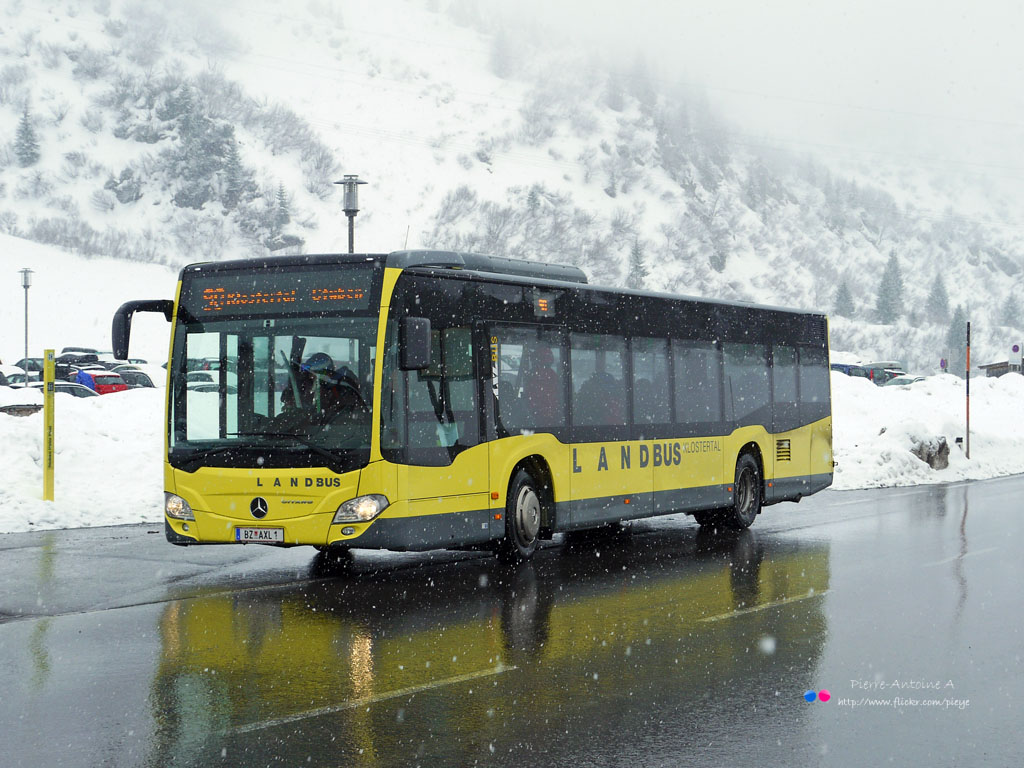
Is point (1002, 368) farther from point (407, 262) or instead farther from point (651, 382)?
point (407, 262)

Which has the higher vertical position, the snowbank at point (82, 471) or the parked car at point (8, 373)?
the parked car at point (8, 373)

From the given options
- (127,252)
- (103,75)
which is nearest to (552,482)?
(127,252)

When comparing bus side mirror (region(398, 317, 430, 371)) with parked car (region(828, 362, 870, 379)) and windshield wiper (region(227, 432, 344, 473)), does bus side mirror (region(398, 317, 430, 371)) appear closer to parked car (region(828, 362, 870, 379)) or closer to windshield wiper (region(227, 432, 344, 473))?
windshield wiper (region(227, 432, 344, 473))

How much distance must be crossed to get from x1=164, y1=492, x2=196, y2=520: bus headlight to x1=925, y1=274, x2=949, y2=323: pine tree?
17256cm

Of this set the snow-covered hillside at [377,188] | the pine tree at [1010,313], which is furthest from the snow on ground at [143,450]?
the pine tree at [1010,313]

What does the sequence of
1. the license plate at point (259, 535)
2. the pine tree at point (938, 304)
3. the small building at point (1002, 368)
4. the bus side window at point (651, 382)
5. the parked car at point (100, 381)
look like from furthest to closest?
1. the pine tree at point (938, 304)
2. the small building at point (1002, 368)
3. the parked car at point (100, 381)
4. the bus side window at point (651, 382)
5. the license plate at point (259, 535)

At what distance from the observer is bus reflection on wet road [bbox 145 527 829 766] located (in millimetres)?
6043

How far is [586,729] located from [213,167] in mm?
165093

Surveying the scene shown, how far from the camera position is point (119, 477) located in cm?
1859

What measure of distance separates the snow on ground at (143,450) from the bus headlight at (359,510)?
633 cm

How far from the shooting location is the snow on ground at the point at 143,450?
16.9m

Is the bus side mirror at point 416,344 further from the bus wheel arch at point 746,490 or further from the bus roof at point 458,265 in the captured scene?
the bus wheel arch at point 746,490

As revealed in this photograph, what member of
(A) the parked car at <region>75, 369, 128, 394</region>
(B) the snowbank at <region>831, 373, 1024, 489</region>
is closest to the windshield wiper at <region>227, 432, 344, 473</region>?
(B) the snowbank at <region>831, 373, 1024, 489</region>

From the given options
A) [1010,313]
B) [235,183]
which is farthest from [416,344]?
[1010,313]
